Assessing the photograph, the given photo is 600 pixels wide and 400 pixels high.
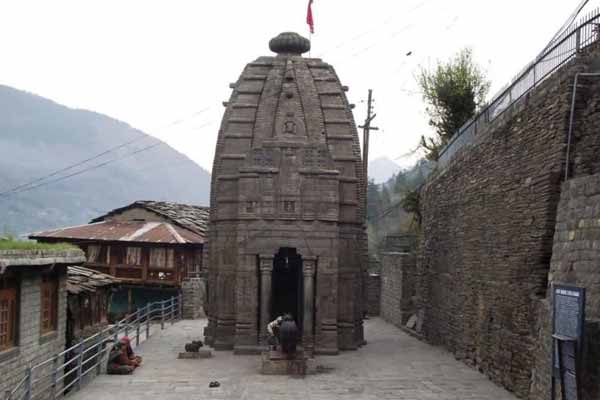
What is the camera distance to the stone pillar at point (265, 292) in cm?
2158

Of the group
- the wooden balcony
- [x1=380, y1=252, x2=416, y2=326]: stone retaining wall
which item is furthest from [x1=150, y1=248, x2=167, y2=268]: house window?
[x1=380, y1=252, x2=416, y2=326]: stone retaining wall

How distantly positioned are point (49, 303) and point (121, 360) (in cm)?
239

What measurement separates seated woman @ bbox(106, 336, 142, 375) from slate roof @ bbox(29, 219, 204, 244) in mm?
15870

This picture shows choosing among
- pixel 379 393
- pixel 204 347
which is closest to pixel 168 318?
pixel 204 347

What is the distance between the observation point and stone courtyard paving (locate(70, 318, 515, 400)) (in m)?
15.3

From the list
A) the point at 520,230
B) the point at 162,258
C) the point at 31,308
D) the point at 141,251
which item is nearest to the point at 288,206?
the point at 520,230

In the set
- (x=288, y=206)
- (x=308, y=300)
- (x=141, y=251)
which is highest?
(x=288, y=206)

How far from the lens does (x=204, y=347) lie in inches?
896

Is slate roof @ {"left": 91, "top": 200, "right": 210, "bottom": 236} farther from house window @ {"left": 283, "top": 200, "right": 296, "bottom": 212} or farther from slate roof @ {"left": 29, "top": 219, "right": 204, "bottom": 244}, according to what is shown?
house window @ {"left": 283, "top": 200, "right": 296, "bottom": 212}

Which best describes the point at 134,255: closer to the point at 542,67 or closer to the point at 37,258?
the point at 37,258

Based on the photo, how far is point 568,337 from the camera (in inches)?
404

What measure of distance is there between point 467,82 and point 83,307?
62.5 ft

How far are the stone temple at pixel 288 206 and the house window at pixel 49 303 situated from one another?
6.25m

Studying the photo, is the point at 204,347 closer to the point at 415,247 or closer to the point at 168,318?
the point at 168,318
